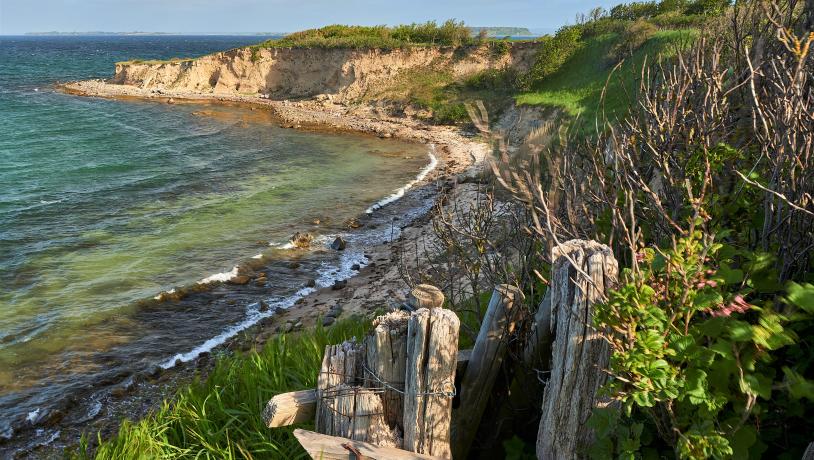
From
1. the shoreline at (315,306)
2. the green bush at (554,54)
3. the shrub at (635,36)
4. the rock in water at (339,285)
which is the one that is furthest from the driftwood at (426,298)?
the green bush at (554,54)

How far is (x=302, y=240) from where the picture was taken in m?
19.0

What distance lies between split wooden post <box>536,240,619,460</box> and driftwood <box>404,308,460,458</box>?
0.76m

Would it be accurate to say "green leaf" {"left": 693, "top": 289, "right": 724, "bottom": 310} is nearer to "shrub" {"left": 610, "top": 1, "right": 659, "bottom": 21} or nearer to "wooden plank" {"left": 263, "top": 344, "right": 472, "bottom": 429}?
"wooden plank" {"left": 263, "top": 344, "right": 472, "bottom": 429}

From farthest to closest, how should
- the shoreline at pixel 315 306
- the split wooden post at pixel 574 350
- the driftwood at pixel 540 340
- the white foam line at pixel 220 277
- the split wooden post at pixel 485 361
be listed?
the white foam line at pixel 220 277, the shoreline at pixel 315 306, the split wooden post at pixel 485 361, the driftwood at pixel 540 340, the split wooden post at pixel 574 350

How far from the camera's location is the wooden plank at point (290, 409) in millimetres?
4617

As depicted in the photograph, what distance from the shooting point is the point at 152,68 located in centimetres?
6247

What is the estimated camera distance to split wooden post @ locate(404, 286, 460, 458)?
14.2ft

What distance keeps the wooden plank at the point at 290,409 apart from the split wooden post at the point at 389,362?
21.0 inches

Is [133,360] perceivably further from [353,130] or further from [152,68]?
[152,68]

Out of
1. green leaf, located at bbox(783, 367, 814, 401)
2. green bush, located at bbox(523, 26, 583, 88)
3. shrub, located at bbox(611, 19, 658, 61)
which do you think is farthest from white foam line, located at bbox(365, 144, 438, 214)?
green leaf, located at bbox(783, 367, 814, 401)

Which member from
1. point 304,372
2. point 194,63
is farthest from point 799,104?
point 194,63

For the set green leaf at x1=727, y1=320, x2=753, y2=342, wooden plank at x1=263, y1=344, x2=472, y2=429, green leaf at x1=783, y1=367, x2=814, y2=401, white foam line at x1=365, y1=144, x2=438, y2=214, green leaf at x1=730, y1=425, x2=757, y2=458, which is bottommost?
white foam line at x1=365, y1=144, x2=438, y2=214

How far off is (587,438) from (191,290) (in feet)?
43.9

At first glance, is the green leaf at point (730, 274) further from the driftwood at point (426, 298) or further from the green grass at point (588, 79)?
the green grass at point (588, 79)
